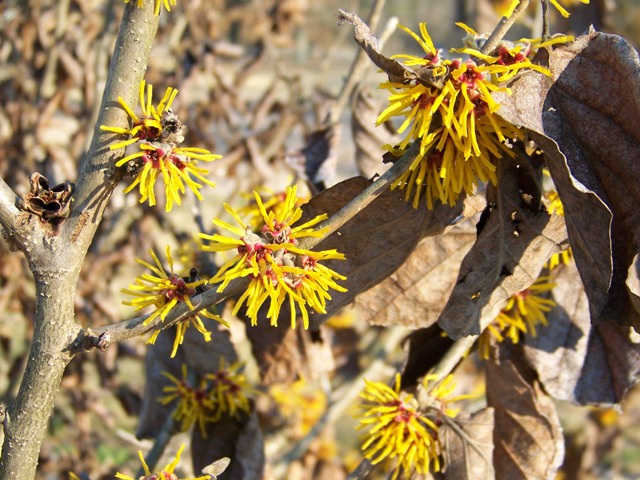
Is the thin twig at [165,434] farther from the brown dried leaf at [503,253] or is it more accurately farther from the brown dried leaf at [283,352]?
the brown dried leaf at [503,253]

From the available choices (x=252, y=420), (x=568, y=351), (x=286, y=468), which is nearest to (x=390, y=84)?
(x=568, y=351)

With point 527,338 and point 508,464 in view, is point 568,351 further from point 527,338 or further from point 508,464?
point 508,464

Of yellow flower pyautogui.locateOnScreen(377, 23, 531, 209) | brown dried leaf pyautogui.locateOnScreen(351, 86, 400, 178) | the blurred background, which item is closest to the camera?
yellow flower pyautogui.locateOnScreen(377, 23, 531, 209)

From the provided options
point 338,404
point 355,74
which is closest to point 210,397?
point 355,74

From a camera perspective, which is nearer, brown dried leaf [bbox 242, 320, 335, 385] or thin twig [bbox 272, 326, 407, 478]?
brown dried leaf [bbox 242, 320, 335, 385]

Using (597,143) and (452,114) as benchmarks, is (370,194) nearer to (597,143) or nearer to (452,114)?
(452,114)

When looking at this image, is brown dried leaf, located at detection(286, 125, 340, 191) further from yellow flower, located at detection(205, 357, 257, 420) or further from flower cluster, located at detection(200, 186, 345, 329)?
flower cluster, located at detection(200, 186, 345, 329)

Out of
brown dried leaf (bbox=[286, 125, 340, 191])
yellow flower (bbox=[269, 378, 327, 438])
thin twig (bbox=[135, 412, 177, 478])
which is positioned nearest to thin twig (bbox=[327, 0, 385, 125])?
brown dried leaf (bbox=[286, 125, 340, 191])
